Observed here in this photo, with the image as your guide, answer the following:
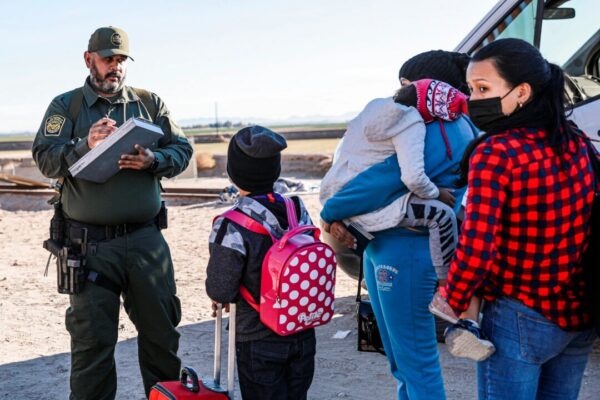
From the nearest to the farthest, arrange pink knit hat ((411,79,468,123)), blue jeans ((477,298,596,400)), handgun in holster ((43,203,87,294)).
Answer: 1. blue jeans ((477,298,596,400))
2. pink knit hat ((411,79,468,123))
3. handgun in holster ((43,203,87,294))

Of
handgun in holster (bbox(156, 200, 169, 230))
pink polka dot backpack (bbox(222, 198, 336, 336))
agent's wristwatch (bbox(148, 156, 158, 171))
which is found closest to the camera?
pink polka dot backpack (bbox(222, 198, 336, 336))

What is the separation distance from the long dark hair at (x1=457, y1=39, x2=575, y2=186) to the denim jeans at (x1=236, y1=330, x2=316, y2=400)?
48.3 inches

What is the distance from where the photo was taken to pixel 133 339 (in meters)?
6.14

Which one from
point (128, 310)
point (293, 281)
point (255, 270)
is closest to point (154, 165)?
point (128, 310)

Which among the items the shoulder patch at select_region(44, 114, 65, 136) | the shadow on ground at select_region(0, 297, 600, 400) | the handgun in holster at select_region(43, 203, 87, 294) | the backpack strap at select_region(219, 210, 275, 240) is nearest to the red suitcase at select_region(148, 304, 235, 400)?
the backpack strap at select_region(219, 210, 275, 240)

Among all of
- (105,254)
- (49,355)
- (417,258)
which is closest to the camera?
(417,258)

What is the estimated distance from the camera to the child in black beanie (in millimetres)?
3029

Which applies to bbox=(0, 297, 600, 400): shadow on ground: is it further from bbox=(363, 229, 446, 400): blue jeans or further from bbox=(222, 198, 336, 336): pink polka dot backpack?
bbox=(222, 198, 336, 336): pink polka dot backpack

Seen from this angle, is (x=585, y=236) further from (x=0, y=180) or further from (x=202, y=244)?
(x=0, y=180)

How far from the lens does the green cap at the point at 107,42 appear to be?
411cm

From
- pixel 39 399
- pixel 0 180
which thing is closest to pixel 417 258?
Result: pixel 39 399

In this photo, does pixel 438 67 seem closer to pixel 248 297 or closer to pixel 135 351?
pixel 248 297

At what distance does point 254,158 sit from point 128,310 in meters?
1.63

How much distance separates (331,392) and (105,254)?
1.78m
